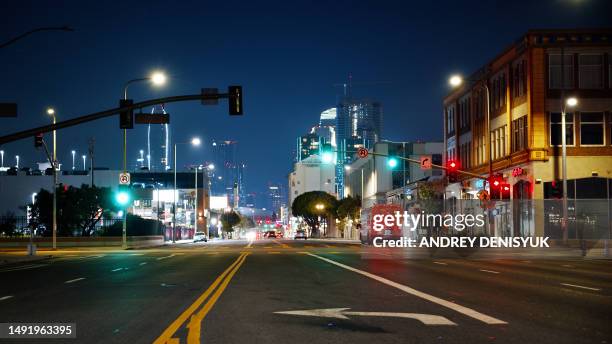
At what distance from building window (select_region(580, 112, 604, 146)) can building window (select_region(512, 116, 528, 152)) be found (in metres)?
4.01

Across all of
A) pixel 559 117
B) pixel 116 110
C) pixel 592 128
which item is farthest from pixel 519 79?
pixel 116 110

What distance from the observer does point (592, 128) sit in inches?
2227

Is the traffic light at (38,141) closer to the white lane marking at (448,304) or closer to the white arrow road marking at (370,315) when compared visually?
the white lane marking at (448,304)

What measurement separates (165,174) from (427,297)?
165 metres

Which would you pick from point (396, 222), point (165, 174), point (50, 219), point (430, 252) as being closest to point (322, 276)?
point (430, 252)

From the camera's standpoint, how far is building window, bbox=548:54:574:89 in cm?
5650

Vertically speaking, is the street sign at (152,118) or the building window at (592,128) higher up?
the building window at (592,128)

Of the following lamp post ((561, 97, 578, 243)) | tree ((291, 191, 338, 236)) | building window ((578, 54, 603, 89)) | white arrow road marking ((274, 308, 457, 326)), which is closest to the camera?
white arrow road marking ((274, 308, 457, 326))

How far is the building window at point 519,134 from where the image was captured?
5747 centimetres

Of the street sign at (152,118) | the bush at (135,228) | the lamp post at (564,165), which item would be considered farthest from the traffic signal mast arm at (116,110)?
the bush at (135,228)

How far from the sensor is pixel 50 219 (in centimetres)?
8194

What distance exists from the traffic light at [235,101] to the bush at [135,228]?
5327 cm
